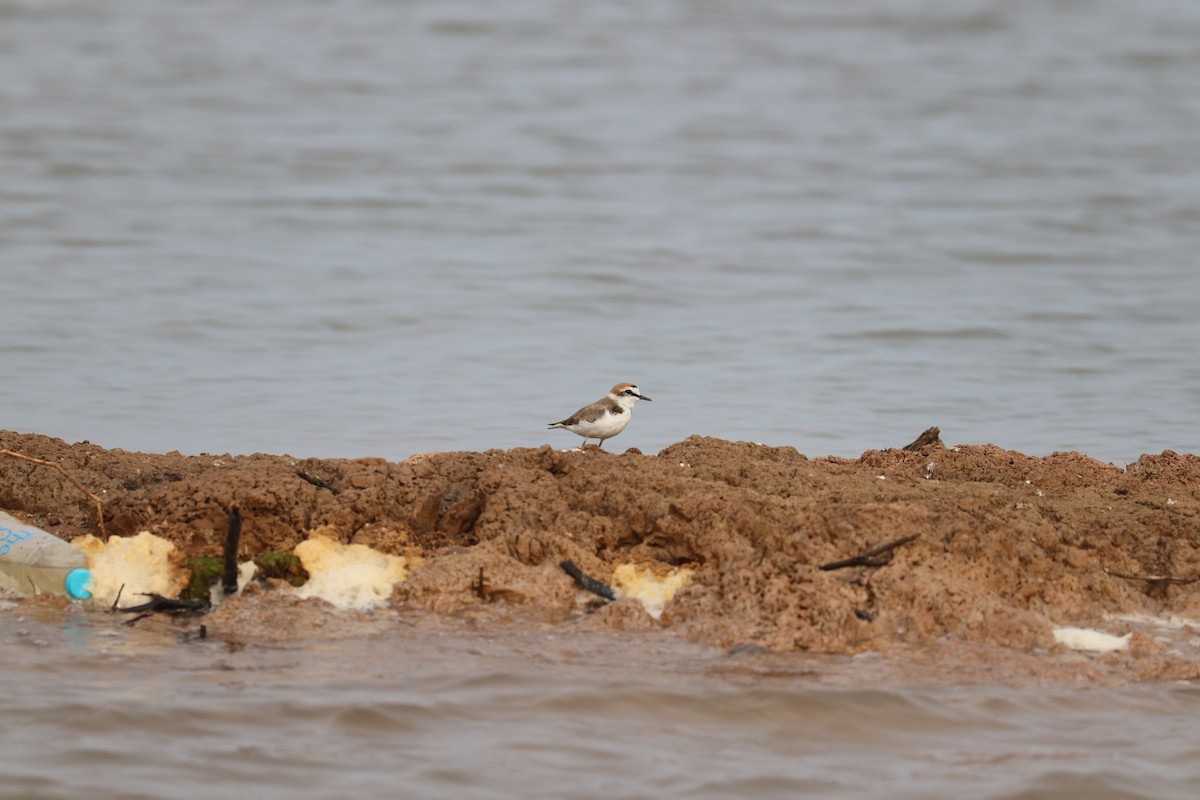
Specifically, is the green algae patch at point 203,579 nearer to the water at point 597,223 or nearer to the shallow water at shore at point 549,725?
the shallow water at shore at point 549,725

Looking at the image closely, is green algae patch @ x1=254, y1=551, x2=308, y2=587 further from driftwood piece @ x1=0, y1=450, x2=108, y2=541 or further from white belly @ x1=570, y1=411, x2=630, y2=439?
white belly @ x1=570, y1=411, x2=630, y2=439

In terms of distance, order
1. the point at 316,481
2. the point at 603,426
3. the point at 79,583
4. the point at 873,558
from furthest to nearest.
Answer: the point at 603,426 → the point at 316,481 → the point at 79,583 → the point at 873,558

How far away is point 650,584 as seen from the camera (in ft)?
17.2

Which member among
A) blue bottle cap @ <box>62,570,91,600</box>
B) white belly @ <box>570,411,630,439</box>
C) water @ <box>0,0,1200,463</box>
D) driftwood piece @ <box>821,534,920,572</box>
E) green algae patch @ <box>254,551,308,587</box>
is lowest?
blue bottle cap @ <box>62,570,91,600</box>

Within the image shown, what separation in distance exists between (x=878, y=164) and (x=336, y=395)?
12108 millimetres

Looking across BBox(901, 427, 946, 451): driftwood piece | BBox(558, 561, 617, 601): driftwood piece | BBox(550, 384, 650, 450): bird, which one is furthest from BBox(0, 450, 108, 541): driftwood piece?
BBox(901, 427, 946, 451): driftwood piece

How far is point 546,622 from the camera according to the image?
5148mm

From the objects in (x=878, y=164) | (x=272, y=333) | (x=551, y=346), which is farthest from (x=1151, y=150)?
(x=272, y=333)

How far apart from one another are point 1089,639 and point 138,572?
3351mm

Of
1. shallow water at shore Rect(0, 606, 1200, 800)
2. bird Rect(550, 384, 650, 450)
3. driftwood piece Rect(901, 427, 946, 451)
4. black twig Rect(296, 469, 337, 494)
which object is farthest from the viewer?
bird Rect(550, 384, 650, 450)

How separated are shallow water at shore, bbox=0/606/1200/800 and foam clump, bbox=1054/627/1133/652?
0.21 meters

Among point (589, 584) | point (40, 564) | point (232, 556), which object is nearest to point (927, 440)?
point (589, 584)

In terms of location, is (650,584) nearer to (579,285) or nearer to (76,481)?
(76,481)

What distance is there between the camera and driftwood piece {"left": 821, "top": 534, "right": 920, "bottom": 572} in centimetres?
506
